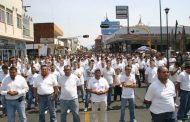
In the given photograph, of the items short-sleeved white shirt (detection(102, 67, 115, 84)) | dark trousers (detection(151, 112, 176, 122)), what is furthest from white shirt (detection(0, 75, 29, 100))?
short-sleeved white shirt (detection(102, 67, 115, 84))

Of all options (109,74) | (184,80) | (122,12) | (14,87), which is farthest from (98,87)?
(122,12)

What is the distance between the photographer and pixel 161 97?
291 inches

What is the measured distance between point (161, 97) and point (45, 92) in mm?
4388


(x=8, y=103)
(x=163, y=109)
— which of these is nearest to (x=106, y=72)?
(x=8, y=103)

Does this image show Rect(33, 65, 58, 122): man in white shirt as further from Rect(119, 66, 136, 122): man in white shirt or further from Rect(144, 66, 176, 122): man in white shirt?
Rect(144, 66, 176, 122): man in white shirt

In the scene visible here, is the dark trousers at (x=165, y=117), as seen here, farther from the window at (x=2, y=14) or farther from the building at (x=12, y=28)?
the window at (x=2, y=14)

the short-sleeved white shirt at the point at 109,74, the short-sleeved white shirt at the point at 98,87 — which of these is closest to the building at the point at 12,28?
the short-sleeved white shirt at the point at 109,74

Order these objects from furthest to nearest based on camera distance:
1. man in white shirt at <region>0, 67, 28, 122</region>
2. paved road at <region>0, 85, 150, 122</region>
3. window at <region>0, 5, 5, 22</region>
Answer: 1. window at <region>0, 5, 5, 22</region>
2. paved road at <region>0, 85, 150, 122</region>
3. man in white shirt at <region>0, 67, 28, 122</region>

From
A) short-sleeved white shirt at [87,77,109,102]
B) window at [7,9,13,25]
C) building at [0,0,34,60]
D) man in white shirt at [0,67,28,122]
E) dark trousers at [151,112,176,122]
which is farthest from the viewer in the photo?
window at [7,9,13,25]

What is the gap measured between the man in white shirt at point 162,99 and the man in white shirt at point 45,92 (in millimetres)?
4114

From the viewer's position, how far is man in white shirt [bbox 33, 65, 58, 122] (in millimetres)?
10977

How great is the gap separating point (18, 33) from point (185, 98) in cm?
3368

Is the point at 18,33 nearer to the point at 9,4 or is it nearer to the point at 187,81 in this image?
the point at 9,4

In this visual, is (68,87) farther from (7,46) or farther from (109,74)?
(7,46)
